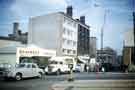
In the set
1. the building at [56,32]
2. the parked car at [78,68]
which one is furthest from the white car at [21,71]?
the parked car at [78,68]

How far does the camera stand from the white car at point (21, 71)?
4519mm

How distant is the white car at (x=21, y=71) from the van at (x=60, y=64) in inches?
6.7

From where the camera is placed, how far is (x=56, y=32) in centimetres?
454

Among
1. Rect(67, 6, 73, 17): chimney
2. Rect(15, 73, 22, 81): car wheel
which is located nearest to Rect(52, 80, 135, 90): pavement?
Rect(15, 73, 22, 81): car wheel

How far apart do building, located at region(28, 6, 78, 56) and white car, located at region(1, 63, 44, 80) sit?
401mm

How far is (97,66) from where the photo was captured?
453cm

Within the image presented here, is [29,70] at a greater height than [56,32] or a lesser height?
lesser

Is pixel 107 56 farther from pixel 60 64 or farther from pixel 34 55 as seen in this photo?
pixel 34 55

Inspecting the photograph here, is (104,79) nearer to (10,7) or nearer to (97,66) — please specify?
(97,66)

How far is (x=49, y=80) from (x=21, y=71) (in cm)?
52

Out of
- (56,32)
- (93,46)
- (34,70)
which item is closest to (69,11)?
(56,32)

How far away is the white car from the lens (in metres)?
4.52

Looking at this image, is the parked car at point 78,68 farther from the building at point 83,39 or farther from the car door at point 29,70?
the car door at point 29,70

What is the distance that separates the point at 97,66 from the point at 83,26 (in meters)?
0.73
